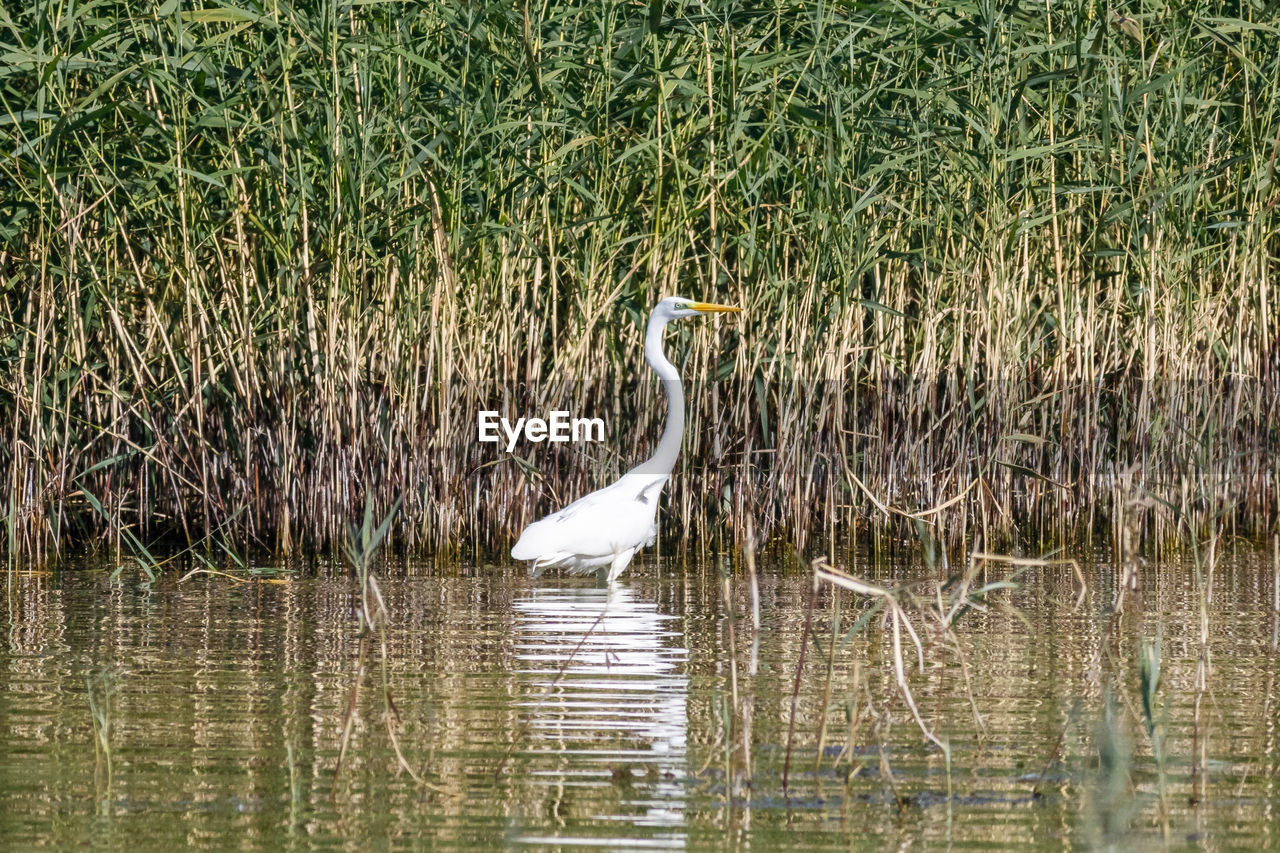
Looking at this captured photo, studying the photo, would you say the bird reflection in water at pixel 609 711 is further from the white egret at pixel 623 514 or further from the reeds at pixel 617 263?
the reeds at pixel 617 263

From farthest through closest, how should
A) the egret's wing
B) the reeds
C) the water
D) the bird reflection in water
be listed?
the reeds, the egret's wing, the bird reflection in water, the water

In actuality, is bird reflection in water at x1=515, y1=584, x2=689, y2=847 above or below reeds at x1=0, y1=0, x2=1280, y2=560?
below

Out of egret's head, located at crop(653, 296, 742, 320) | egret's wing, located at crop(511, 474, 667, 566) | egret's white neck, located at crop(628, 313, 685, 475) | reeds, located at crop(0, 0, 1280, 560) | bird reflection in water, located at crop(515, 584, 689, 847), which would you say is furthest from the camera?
reeds, located at crop(0, 0, 1280, 560)

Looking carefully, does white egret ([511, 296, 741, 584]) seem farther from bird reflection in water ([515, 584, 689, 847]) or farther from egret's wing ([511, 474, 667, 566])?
bird reflection in water ([515, 584, 689, 847])

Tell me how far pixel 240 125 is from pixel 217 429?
1.24 meters

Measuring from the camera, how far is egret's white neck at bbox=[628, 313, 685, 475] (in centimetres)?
699

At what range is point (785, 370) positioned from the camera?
7590 millimetres

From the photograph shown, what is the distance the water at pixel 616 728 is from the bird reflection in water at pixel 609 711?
0.03 ft

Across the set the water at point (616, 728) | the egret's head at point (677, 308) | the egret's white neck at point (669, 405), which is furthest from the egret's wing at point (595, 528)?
the egret's head at point (677, 308)

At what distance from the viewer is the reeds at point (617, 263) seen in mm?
7238

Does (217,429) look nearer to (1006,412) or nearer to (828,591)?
(828,591)

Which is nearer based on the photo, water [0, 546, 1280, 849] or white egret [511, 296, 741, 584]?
water [0, 546, 1280, 849]

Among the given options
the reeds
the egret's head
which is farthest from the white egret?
the reeds

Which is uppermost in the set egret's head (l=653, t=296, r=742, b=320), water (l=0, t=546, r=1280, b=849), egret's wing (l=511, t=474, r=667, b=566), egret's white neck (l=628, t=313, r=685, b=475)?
egret's head (l=653, t=296, r=742, b=320)
